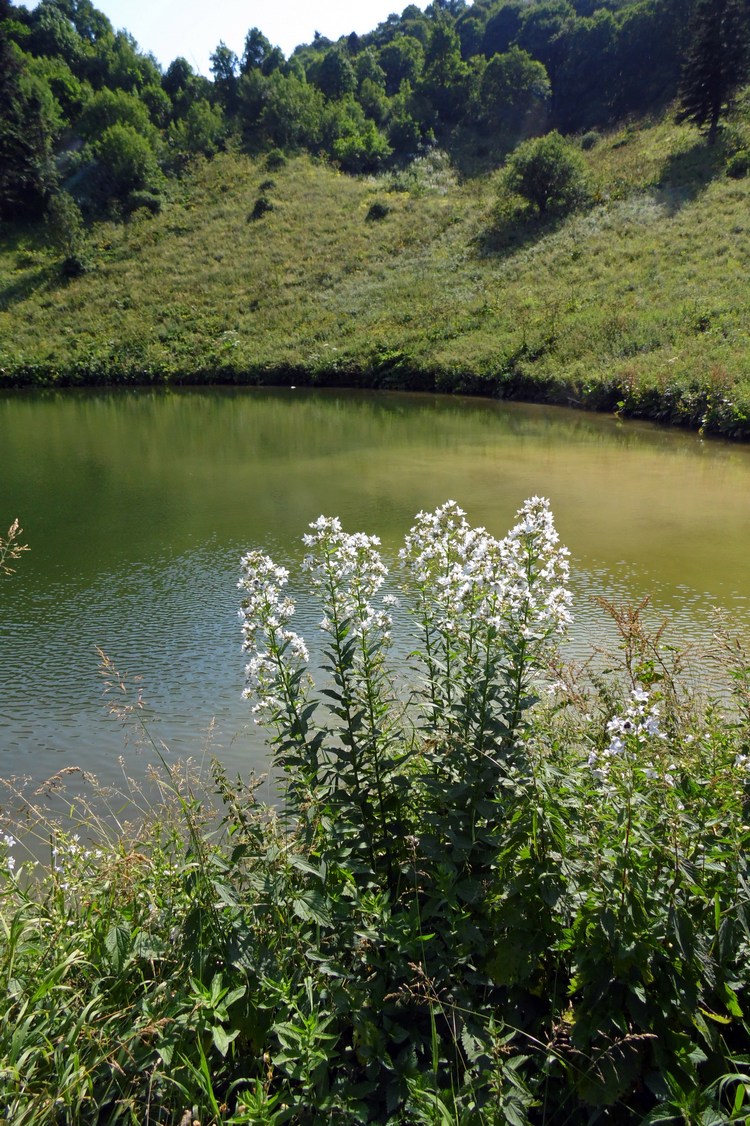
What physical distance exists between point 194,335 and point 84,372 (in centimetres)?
500

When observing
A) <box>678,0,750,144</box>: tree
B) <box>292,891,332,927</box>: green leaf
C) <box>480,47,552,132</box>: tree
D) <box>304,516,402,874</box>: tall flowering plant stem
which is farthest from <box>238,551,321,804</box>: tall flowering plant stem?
<box>480,47,552,132</box>: tree

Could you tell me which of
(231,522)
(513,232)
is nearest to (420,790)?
(231,522)

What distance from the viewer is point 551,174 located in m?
33.7

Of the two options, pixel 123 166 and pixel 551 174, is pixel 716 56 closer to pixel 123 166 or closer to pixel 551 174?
pixel 551 174

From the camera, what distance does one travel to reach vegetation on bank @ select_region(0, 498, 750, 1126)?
1.99m

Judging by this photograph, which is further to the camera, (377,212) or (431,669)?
(377,212)

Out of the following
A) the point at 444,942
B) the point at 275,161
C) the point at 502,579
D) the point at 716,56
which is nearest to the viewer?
the point at 444,942

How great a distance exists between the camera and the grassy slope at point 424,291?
67.0ft

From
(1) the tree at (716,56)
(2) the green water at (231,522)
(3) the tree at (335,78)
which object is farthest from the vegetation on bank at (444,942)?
(3) the tree at (335,78)

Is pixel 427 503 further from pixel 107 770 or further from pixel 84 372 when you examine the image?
pixel 84 372

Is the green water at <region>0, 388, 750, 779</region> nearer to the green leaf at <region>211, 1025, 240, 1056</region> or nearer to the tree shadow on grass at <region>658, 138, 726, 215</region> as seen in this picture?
the green leaf at <region>211, 1025, 240, 1056</region>

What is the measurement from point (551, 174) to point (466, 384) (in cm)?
1607

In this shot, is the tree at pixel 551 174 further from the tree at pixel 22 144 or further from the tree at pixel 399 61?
the tree at pixel 399 61

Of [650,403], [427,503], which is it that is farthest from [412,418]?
[427,503]
